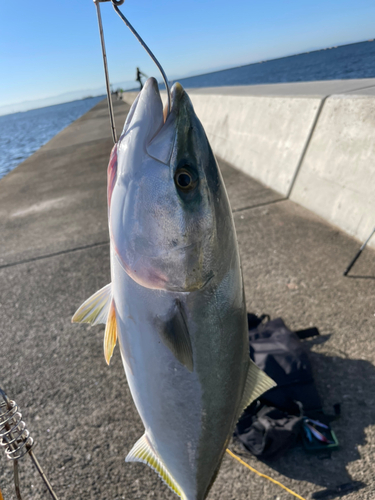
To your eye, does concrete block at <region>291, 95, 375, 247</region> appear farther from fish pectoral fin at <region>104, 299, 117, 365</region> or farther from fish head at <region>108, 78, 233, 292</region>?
fish pectoral fin at <region>104, 299, 117, 365</region>

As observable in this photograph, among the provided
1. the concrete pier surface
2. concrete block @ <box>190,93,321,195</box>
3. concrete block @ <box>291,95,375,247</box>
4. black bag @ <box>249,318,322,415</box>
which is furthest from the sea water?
black bag @ <box>249,318,322,415</box>

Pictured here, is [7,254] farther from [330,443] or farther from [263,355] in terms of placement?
[330,443]

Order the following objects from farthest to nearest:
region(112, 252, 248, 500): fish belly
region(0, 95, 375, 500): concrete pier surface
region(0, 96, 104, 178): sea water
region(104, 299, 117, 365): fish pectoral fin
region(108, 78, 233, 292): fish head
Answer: region(0, 96, 104, 178): sea water → region(0, 95, 375, 500): concrete pier surface → region(104, 299, 117, 365): fish pectoral fin → region(112, 252, 248, 500): fish belly → region(108, 78, 233, 292): fish head

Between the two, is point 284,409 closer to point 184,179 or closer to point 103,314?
point 103,314

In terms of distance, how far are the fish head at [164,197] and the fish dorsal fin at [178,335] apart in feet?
0.35

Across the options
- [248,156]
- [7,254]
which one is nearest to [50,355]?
[7,254]

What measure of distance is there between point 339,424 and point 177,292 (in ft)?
5.84

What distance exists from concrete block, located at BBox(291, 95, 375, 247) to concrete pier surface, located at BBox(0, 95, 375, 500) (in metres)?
0.26

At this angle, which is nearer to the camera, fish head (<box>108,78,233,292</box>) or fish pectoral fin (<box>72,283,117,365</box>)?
fish head (<box>108,78,233,292</box>)

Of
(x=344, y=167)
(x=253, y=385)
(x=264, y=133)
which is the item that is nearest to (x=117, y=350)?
(x=253, y=385)

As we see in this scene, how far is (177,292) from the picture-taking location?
140cm

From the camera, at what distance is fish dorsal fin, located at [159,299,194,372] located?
1391 mm

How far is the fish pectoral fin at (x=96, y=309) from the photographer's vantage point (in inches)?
65.0

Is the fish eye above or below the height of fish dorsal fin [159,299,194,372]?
above
